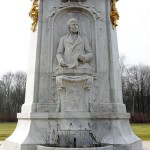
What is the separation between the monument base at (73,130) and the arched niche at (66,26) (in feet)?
8.68

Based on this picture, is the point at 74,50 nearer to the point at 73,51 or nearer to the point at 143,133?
the point at 73,51

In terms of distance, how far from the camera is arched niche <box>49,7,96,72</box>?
10.9 m

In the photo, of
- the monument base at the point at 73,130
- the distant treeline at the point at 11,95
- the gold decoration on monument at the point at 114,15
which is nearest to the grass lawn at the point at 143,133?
the monument base at the point at 73,130

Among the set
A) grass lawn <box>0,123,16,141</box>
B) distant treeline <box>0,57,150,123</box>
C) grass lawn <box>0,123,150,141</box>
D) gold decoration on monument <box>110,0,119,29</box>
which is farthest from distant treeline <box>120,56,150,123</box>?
gold decoration on monument <box>110,0,119,29</box>

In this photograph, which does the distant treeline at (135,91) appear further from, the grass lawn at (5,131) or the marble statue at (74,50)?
the marble statue at (74,50)

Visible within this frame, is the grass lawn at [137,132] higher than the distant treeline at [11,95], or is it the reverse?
the distant treeline at [11,95]

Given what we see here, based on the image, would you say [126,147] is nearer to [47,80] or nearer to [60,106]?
[60,106]

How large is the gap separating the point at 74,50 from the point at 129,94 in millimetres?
44570

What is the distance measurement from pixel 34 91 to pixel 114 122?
342cm

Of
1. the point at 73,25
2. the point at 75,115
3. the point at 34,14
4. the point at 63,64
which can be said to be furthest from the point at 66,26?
the point at 75,115

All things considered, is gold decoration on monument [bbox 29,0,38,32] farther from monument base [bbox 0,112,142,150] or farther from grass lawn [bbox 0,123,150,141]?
grass lawn [bbox 0,123,150,141]

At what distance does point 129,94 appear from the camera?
53219 millimetres

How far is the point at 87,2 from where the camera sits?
11273 mm

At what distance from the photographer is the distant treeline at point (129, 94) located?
173 feet
